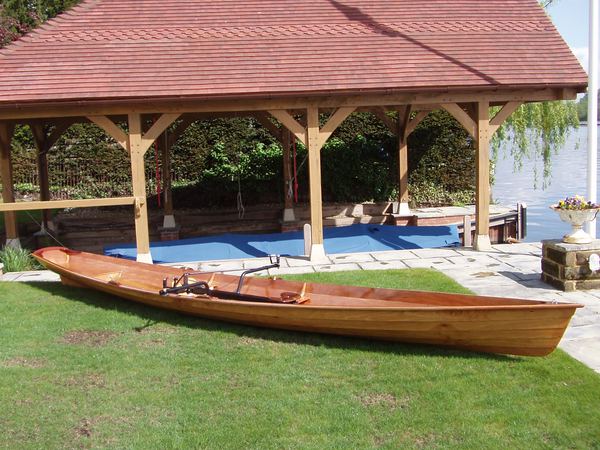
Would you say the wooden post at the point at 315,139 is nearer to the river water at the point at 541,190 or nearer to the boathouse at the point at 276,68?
the boathouse at the point at 276,68

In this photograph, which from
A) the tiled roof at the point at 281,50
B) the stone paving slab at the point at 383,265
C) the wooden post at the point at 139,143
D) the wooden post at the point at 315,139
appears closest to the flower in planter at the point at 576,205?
the stone paving slab at the point at 383,265

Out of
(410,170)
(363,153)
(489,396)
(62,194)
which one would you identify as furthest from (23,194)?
(489,396)

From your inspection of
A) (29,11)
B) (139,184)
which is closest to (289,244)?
(139,184)

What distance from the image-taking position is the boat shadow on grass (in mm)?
6240

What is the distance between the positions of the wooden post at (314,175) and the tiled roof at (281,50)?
60cm

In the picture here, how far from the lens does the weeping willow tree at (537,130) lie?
18406 millimetres

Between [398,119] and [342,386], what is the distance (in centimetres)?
1140

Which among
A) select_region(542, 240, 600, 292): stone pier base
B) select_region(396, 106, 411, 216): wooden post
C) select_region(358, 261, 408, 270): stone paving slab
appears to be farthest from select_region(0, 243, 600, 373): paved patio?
select_region(396, 106, 411, 216): wooden post

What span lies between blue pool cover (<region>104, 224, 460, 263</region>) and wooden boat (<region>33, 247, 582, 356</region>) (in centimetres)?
304

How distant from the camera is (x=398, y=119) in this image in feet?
52.5

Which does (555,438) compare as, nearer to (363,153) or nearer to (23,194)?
(363,153)

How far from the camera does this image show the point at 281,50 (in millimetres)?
11828

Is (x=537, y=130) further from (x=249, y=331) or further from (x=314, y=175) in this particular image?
(x=249, y=331)

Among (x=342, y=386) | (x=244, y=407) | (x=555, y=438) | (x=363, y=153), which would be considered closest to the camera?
(x=555, y=438)
